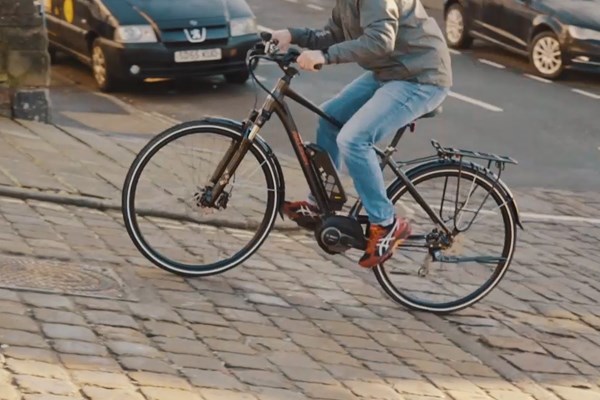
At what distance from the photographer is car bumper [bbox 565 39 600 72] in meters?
15.9

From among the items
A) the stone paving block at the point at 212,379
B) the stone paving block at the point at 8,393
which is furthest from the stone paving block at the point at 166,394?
the stone paving block at the point at 8,393

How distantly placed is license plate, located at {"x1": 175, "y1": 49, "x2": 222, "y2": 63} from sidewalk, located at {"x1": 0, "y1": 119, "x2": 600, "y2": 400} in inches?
242

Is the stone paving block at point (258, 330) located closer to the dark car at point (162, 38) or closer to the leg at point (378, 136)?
the leg at point (378, 136)

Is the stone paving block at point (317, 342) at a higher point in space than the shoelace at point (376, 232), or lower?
lower

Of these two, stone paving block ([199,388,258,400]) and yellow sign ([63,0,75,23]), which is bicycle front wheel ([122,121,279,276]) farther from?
yellow sign ([63,0,75,23])

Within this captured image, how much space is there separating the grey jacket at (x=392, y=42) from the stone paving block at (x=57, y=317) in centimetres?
165

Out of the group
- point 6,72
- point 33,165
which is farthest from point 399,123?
point 6,72

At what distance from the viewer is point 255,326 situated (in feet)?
18.4

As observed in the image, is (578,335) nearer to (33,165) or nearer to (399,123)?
(399,123)

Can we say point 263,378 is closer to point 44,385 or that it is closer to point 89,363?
point 89,363

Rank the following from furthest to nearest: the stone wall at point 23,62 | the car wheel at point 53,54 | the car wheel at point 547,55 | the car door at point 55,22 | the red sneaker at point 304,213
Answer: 1. the car wheel at point 547,55
2. the car wheel at point 53,54
3. the car door at point 55,22
4. the stone wall at point 23,62
5. the red sneaker at point 304,213

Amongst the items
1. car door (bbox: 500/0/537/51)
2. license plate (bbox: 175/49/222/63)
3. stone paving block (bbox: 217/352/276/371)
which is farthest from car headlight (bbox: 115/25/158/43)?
stone paving block (bbox: 217/352/276/371)

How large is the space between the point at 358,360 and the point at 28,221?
2397 mm

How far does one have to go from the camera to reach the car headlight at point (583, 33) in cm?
1588
